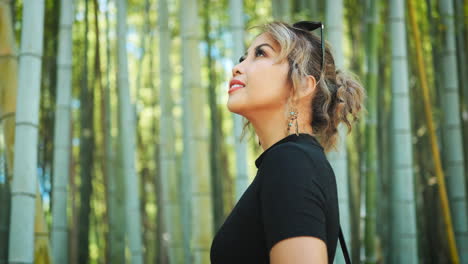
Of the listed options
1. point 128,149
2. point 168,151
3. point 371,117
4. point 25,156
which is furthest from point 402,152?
point 25,156

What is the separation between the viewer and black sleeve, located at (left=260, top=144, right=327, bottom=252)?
867 millimetres

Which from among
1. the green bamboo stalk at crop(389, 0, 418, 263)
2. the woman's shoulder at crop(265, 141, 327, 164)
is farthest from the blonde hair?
the green bamboo stalk at crop(389, 0, 418, 263)

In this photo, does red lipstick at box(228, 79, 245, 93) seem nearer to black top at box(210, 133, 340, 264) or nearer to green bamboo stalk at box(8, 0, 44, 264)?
black top at box(210, 133, 340, 264)

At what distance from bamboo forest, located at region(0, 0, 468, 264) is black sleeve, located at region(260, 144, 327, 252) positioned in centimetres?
63

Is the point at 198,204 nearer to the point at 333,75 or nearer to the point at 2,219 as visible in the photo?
the point at 2,219

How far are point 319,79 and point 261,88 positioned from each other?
0.43 feet

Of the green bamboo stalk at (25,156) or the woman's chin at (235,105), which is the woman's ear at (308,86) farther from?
the green bamboo stalk at (25,156)

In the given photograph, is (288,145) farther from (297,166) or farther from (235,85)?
(235,85)

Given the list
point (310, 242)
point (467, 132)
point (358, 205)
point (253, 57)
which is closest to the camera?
point (310, 242)

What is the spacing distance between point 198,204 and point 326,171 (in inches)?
80.3

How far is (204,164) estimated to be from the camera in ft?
9.61

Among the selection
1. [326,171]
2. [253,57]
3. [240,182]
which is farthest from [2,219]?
[326,171]

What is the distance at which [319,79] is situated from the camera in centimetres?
121

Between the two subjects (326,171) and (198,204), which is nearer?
(326,171)
